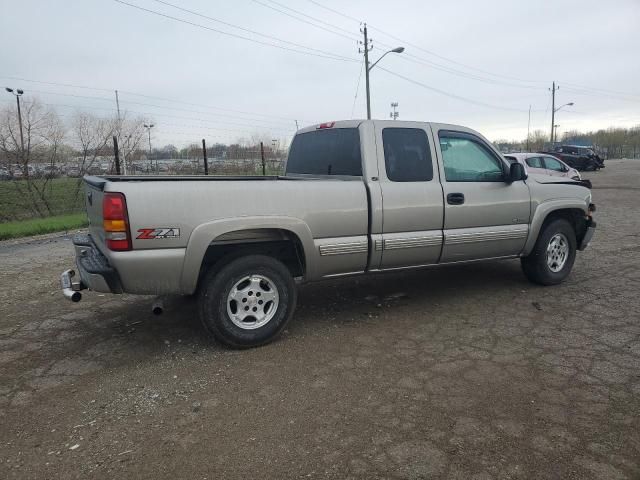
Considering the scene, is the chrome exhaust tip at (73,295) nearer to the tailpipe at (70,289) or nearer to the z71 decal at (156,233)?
the tailpipe at (70,289)

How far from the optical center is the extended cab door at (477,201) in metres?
4.87

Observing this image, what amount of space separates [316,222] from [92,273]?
71.5 inches

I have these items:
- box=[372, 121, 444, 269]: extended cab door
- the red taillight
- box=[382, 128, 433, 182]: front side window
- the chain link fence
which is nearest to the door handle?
box=[372, 121, 444, 269]: extended cab door

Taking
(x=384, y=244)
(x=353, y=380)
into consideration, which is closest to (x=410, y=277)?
(x=384, y=244)

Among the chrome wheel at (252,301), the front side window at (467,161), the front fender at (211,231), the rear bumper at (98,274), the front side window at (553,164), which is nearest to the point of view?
the rear bumper at (98,274)

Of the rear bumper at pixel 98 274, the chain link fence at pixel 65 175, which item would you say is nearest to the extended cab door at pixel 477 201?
the rear bumper at pixel 98 274

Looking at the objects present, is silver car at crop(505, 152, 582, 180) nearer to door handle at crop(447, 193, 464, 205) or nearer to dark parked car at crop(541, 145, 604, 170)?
door handle at crop(447, 193, 464, 205)

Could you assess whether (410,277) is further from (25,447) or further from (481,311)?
(25,447)

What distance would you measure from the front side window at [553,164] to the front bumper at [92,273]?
17.5m

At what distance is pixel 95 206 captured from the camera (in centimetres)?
389

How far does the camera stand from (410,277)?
6.33 metres

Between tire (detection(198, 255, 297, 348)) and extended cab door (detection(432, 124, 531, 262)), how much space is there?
1828 mm

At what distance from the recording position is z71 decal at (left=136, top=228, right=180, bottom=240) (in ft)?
11.5

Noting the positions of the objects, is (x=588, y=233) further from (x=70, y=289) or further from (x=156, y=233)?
(x=70, y=289)
